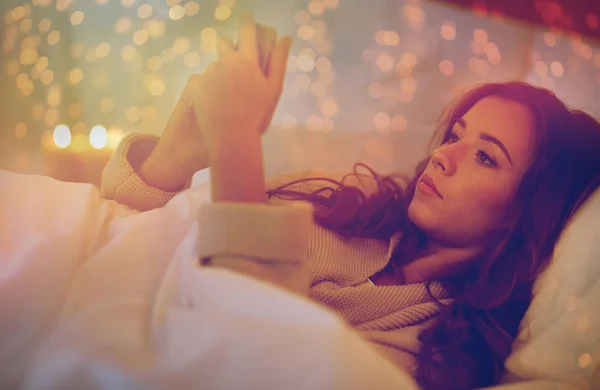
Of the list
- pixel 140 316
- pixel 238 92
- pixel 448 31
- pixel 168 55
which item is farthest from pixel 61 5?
pixel 448 31

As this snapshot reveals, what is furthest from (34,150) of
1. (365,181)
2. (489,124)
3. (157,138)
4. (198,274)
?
(489,124)

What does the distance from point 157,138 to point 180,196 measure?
0.07m

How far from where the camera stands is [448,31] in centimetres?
63

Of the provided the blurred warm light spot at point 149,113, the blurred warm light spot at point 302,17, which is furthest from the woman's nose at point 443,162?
the blurred warm light spot at point 149,113

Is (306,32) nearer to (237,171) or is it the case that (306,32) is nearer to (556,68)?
(237,171)

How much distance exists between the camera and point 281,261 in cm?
45

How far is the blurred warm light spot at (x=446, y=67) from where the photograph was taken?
2.09 feet

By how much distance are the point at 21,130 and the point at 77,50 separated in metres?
0.10

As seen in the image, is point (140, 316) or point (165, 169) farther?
point (165, 169)

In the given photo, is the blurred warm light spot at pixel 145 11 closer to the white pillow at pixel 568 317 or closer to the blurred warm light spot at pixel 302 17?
the blurred warm light spot at pixel 302 17

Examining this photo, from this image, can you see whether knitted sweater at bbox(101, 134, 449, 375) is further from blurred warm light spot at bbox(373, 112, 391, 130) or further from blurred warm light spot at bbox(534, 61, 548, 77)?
blurred warm light spot at bbox(534, 61, 548, 77)

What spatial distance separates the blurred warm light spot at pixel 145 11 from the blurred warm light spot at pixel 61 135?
0.14 m

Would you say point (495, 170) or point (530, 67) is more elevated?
point (530, 67)

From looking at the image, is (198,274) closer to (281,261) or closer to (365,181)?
(281,261)
